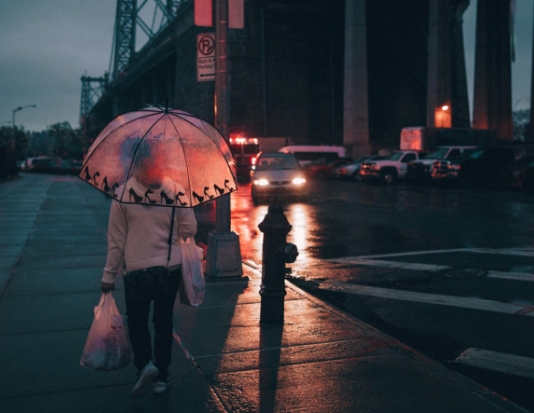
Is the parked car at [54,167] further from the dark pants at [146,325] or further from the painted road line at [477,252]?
the dark pants at [146,325]

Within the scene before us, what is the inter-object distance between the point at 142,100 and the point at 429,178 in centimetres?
7409

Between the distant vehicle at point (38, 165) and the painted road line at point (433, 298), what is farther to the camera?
the distant vehicle at point (38, 165)

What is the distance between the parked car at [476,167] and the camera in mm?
30391

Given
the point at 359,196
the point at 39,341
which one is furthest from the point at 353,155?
the point at 39,341

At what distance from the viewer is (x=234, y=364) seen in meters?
5.23

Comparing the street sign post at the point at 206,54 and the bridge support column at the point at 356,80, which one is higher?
the bridge support column at the point at 356,80

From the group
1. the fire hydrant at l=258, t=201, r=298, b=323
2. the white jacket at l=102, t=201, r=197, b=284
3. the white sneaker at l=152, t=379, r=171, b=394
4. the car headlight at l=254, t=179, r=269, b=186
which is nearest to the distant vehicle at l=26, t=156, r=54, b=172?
the car headlight at l=254, t=179, r=269, b=186

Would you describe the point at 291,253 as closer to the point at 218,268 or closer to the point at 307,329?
the point at 307,329

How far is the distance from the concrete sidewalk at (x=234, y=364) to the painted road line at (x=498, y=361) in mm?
437

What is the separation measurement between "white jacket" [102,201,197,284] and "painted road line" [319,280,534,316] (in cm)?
433

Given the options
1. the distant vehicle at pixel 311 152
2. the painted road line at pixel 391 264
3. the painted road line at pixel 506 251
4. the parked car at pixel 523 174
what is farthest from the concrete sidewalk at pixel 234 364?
the distant vehicle at pixel 311 152

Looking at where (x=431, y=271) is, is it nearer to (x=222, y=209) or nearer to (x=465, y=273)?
(x=465, y=273)

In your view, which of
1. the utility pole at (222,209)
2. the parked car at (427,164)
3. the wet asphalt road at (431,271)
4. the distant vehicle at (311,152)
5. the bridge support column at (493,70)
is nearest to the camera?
the wet asphalt road at (431,271)

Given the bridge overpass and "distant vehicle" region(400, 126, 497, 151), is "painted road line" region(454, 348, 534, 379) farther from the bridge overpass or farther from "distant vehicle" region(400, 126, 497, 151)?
the bridge overpass
